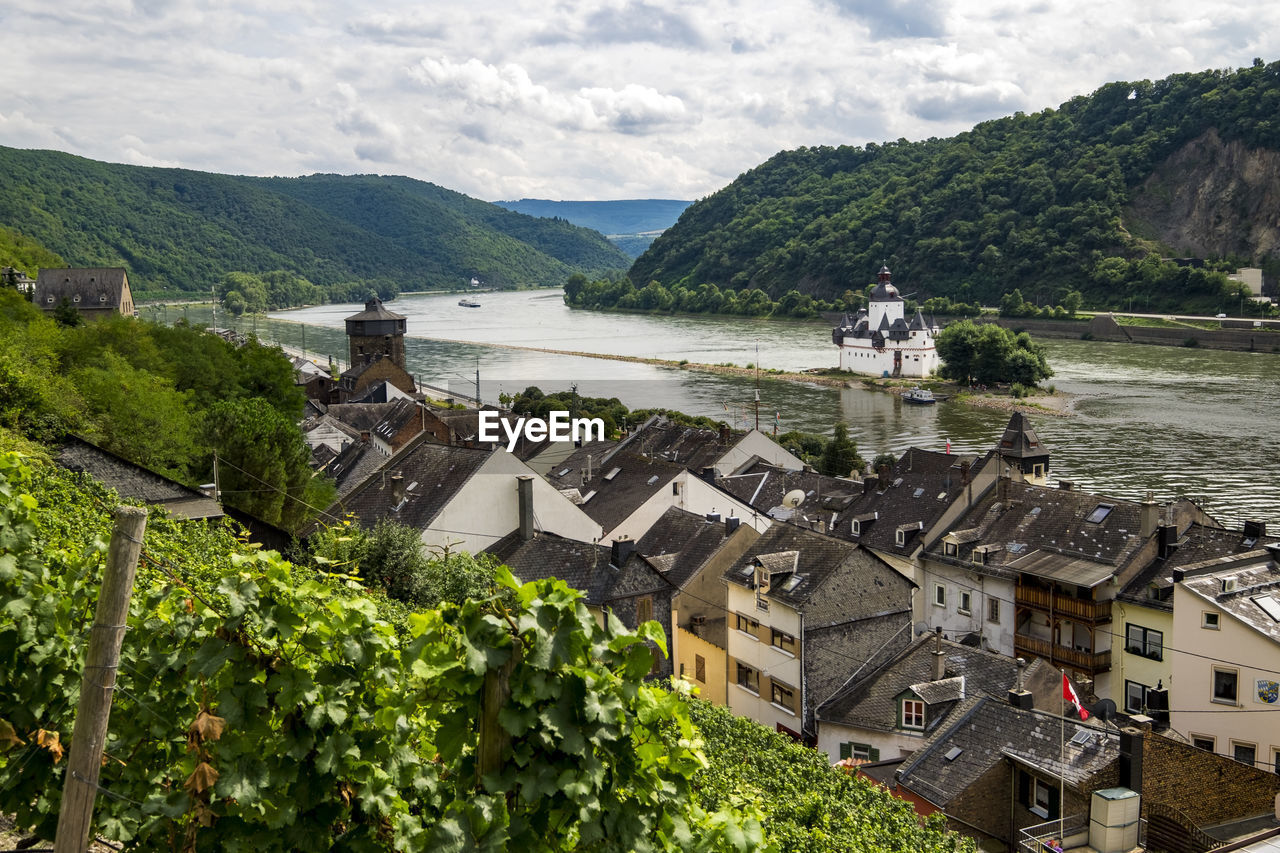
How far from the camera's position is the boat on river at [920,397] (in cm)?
6706

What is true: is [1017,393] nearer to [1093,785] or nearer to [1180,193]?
[1093,785]

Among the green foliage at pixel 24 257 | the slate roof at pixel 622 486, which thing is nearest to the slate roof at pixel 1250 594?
the slate roof at pixel 622 486

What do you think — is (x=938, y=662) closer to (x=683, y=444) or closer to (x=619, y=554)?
(x=619, y=554)

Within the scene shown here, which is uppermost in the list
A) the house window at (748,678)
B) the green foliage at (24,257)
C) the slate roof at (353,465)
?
the green foliage at (24,257)

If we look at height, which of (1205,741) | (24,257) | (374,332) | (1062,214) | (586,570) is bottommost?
(1205,741)

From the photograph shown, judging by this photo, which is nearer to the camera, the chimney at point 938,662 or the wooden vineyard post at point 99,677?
the wooden vineyard post at point 99,677

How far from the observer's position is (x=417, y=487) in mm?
22969

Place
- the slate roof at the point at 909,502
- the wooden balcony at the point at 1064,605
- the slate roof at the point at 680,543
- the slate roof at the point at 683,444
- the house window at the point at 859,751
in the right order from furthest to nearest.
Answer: the slate roof at the point at 683,444 < the slate roof at the point at 909,502 < the slate roof at the point at 680,543 < the wooden balcony at the point at 1064,605 < the house window at the point at 859,751

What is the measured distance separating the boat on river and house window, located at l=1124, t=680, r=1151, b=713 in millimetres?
49282

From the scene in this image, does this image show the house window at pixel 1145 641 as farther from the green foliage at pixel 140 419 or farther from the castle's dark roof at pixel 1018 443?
the green foliage at pixel 140 419

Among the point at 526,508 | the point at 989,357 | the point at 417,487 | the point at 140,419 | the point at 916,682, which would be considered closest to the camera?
the point at 916,682

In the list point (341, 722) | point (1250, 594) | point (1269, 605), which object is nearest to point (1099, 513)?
point (1250, 594)

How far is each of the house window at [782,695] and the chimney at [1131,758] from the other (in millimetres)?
6386

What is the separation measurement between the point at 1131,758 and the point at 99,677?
11164mm
